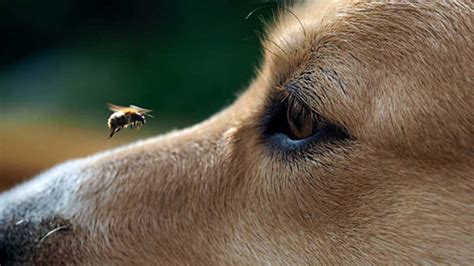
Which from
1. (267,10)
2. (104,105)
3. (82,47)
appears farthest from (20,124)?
(267,10)

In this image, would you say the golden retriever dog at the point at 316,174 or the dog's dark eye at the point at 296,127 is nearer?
the golden retriever dog at the point at 316,174

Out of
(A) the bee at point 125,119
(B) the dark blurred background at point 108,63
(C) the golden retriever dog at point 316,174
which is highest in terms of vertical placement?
(B) the dark blurred background at point 108,63

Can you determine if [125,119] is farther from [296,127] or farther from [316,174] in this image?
[316,174]

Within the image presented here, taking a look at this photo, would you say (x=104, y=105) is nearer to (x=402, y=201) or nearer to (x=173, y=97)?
(x=173, y=97)

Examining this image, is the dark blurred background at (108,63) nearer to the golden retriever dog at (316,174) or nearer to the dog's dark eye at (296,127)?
the golden retriever dog at (316,174)

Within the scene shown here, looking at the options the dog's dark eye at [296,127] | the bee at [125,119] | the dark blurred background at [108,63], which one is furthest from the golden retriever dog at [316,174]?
the dark blurred background at [108,63]

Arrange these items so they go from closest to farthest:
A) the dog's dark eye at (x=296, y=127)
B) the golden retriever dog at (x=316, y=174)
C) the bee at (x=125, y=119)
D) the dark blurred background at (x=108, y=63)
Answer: the golden retriever dog at (x=316, y=174) < the dog's dark eye at (x=296, y=127) < the bee at (x=125, y=119) < the dark blurred background at (x=108, y=63)

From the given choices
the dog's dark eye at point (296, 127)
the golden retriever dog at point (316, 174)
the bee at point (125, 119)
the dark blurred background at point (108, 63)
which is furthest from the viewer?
the dark blurred background at point (108, 63)

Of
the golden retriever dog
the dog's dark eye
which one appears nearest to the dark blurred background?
the golden retriever dog
